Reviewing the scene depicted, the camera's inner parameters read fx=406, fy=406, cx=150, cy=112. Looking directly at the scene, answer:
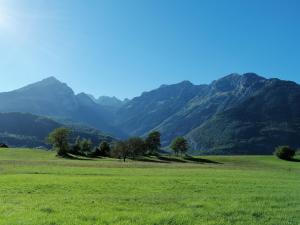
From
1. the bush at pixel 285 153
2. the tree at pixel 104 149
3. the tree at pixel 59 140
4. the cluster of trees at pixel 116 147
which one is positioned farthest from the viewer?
the bush at pixel 285 153

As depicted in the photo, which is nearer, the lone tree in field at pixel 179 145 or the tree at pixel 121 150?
the tree at pixel 121 150

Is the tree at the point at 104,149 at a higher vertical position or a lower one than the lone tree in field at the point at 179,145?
lower

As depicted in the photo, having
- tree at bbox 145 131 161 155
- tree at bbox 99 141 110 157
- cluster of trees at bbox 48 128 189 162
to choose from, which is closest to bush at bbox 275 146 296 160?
cluster of trees at bbox 48 128 189 162

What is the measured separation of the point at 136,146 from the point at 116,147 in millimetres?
11493

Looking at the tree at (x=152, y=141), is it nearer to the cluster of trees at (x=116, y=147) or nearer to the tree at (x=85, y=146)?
the cluster of trees at (x=116, y=147)

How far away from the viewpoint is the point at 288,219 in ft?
70.4

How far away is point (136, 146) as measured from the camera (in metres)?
171

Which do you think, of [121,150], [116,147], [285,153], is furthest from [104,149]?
[285,153]

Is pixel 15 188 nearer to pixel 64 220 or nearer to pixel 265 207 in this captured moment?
pixel 64 220

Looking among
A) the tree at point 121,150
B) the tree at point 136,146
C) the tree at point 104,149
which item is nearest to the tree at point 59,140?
the tree at point 104,149

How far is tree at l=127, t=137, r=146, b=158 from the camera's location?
548 feet

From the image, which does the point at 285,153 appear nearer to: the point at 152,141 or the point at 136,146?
the point at 152,141

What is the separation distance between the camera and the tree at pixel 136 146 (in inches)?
6580

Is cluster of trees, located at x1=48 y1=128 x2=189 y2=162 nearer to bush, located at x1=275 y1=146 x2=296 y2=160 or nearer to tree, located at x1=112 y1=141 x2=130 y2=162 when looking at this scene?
tree, located at x1=112 y1=141 x2=130 y2=162
